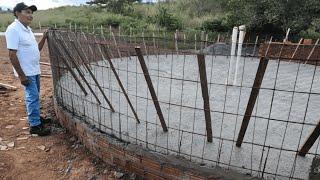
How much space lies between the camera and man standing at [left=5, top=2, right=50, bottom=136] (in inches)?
178

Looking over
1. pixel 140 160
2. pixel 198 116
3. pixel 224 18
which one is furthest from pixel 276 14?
pixel 140 160

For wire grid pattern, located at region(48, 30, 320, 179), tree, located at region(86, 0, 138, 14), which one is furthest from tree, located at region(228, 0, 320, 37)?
tree, located at region(86, 0, 138, 14)

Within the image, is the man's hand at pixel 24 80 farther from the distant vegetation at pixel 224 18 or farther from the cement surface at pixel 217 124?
the distant vegetation at pixel 224 18

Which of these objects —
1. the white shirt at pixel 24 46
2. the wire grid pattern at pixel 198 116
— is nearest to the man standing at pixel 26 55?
the white shirt at pixel 24 46

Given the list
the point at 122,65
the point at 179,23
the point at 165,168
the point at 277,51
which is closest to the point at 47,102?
the point at 122,65

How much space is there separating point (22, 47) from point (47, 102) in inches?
73.4

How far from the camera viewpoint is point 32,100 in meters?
4.82

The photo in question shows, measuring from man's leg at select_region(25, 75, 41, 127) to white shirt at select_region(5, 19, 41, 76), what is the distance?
0.13m

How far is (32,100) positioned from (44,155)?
2.78ft

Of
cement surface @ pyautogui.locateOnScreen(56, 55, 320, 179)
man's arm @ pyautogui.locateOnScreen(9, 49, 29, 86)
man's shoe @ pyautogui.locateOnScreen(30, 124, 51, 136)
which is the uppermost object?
man's arm @ pyautogui.locateOnScreen(9, 49, 29, 86)

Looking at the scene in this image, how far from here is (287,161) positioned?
11.5 feet

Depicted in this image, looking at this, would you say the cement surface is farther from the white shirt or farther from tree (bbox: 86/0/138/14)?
tree (bbox: 86/0/138/14)

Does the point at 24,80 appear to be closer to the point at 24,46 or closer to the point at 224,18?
the point at 24,46

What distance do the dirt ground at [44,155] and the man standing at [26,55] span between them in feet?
0.86
